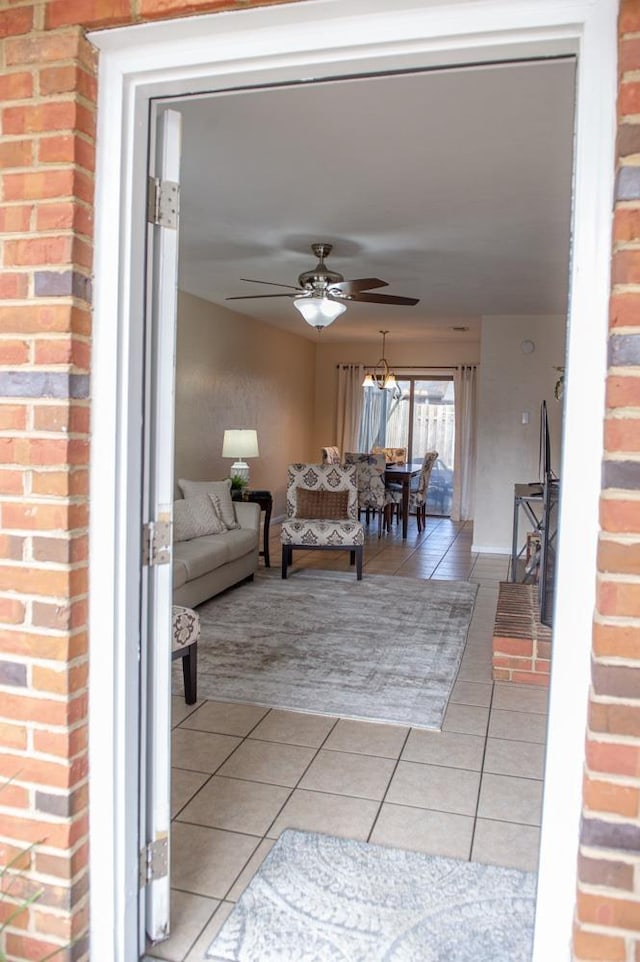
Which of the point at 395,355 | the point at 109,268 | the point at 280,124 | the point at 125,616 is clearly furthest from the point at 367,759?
the point at 395,355

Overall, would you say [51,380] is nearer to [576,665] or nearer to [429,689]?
[576,665]

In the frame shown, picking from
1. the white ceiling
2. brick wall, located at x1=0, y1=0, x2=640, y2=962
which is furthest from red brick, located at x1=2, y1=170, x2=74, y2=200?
the white ceiling

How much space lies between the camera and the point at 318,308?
4.68 m

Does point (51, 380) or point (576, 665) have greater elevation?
point (51, 380)

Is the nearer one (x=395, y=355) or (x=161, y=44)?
(x=161, y=44)

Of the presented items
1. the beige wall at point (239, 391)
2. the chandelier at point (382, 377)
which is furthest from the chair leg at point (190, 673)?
the chandelier at point (382, 377)

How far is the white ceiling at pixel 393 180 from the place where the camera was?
8.95ft

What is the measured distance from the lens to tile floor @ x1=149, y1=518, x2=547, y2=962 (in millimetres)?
2197

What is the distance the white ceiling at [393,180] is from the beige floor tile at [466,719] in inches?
99.1

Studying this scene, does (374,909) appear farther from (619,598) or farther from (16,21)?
(16,21)

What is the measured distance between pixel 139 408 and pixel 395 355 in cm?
933

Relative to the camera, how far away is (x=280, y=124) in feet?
9.81

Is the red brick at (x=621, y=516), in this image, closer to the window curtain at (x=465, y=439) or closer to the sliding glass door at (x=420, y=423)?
the window curtain at (x=465, y=439)

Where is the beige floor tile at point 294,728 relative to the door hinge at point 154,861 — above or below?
below
